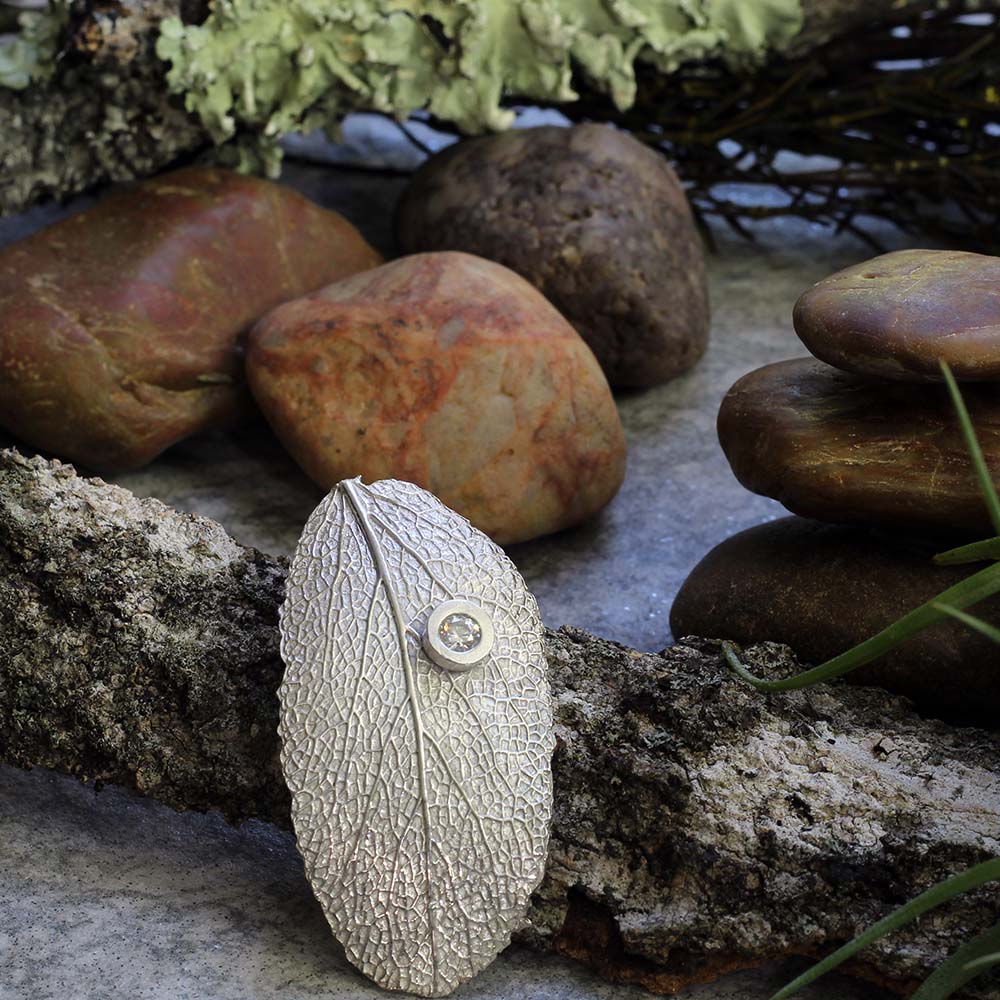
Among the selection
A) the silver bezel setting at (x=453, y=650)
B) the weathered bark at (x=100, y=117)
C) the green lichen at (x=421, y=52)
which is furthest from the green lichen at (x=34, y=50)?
the silver bezel setting at (x=453, y=650)

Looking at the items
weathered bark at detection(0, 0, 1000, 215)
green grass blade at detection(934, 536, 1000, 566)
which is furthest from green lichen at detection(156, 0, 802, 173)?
green grass blade at detection(934, 536, 1000, 566)

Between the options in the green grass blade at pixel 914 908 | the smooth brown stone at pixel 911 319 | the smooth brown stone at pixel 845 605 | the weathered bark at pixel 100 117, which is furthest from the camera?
the weathered bark at pixel 100 117

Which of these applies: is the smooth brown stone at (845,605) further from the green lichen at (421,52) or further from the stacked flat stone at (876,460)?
the green lichen at (421,52)

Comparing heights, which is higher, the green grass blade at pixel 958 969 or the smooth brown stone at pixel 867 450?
the smooth brown stone at pixel 867 450

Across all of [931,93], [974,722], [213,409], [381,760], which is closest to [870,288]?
[974,722]

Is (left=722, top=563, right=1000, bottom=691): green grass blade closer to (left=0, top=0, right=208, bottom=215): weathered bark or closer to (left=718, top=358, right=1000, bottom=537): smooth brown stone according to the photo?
(left=718, top=358, right=1000, bottom=537): smooth brown stone

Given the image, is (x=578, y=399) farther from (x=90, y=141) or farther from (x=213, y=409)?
(x=90, y=141)

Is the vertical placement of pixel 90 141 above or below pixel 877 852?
above
